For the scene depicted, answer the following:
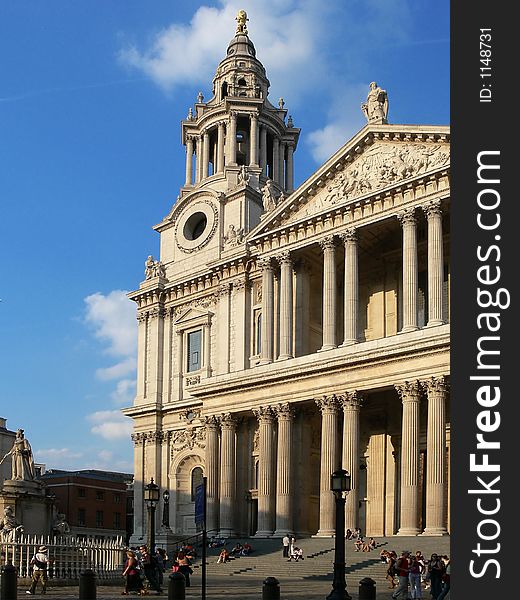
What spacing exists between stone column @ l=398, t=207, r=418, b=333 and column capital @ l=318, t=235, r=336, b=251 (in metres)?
4.61

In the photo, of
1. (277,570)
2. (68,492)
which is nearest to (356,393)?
(277,570)

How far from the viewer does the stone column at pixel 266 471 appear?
51750 mm

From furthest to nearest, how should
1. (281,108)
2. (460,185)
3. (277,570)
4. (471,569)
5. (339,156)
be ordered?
(281,108) < (339,156) < (277,570) < (460,185) < (471,569)

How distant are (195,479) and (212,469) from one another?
23.5ft

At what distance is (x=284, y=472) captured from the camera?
168ft

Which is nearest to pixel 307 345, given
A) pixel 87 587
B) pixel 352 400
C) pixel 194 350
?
pixel 352 400

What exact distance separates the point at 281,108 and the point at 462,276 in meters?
64.7

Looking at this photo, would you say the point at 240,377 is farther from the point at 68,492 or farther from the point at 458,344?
the point at 68,492

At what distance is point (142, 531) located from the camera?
64.4m

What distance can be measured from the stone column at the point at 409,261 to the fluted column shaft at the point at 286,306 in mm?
8051

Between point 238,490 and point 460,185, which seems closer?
point 460,185

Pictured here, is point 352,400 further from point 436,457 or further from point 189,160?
point 189,160

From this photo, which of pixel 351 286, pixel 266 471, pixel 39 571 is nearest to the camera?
pixel 39 571

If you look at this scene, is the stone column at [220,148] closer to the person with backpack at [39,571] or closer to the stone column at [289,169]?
the stone column at [289,169]
